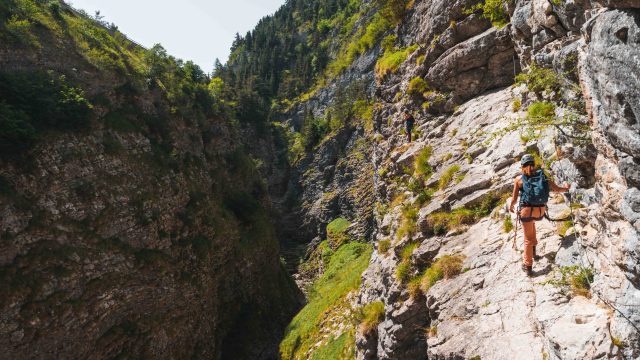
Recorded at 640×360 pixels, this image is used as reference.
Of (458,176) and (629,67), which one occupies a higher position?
(629,67)

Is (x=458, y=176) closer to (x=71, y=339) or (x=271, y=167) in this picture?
(x=71, y=339)

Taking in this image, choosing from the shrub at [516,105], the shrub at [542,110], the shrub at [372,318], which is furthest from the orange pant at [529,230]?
the shrub at [372,318]

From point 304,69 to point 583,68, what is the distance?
3438 inches

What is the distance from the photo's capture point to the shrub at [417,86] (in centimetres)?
1616

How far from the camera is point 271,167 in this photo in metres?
65.2

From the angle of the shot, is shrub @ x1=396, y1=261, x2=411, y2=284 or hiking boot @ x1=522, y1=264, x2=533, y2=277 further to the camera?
shrub @ x1=396, y1=261, x2=411, y2=284

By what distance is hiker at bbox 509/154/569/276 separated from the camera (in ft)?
21.6

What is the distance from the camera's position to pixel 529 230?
6715 millimetres

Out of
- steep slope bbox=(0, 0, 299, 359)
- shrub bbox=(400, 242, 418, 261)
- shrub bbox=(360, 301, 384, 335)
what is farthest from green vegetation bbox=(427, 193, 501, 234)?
steep slope bbox=(0, 0, 299, 359)

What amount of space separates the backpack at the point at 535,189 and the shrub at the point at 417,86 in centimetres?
1007

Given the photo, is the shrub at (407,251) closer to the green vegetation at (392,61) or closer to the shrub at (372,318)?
the shrub at (372,318)

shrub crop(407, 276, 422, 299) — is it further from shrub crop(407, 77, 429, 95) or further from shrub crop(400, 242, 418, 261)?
shrub crop(407, 77, 429, 95)

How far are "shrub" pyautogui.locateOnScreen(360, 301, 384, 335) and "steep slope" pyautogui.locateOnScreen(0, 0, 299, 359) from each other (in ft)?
48.3

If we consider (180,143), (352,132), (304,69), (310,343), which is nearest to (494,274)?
(310,343)
